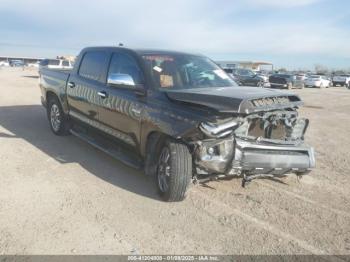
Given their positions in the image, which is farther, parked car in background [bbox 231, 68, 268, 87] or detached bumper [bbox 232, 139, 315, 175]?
parked car in background [bbox 231, 68, 268, 87]

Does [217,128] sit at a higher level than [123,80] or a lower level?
lower

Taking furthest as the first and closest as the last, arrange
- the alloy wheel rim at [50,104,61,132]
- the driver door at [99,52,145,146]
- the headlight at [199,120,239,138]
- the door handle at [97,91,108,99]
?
1. the alloy wheel rim at [50,104,61,132]
2. the door handle at [97,91,108,99]
3. the driver door at [99,52,145,146]
4. the headlight at [199,120,239,138]

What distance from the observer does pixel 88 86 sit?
6.47 m

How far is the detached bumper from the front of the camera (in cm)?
449

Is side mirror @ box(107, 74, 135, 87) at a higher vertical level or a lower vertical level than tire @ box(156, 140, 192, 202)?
higher

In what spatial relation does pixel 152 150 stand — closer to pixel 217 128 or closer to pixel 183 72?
pixel 217 128

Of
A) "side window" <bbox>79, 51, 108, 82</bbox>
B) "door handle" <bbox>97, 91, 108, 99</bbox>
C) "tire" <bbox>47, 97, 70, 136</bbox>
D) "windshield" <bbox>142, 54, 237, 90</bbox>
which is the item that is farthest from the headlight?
"tire" <bbox>47, 97, 70, 136</bbox>

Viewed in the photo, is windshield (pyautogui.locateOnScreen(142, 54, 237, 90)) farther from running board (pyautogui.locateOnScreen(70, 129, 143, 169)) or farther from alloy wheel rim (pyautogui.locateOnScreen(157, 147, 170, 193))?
running board (pyautogui.locateOnScreen(70, 129, 143, 169))

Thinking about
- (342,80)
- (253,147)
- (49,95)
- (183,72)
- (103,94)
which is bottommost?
(342,80)

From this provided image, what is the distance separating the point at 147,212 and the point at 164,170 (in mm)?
593

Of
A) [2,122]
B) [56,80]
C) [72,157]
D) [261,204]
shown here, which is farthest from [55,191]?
[2,122]

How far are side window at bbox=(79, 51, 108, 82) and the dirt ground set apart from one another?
1.34 m

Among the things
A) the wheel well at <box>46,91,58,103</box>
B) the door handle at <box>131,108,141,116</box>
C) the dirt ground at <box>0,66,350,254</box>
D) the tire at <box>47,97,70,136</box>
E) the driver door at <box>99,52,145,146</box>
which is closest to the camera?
the dirt ground at <box>0,66,350,254</box>

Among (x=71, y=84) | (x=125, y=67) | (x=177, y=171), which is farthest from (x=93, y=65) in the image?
(x=177, y=171)
